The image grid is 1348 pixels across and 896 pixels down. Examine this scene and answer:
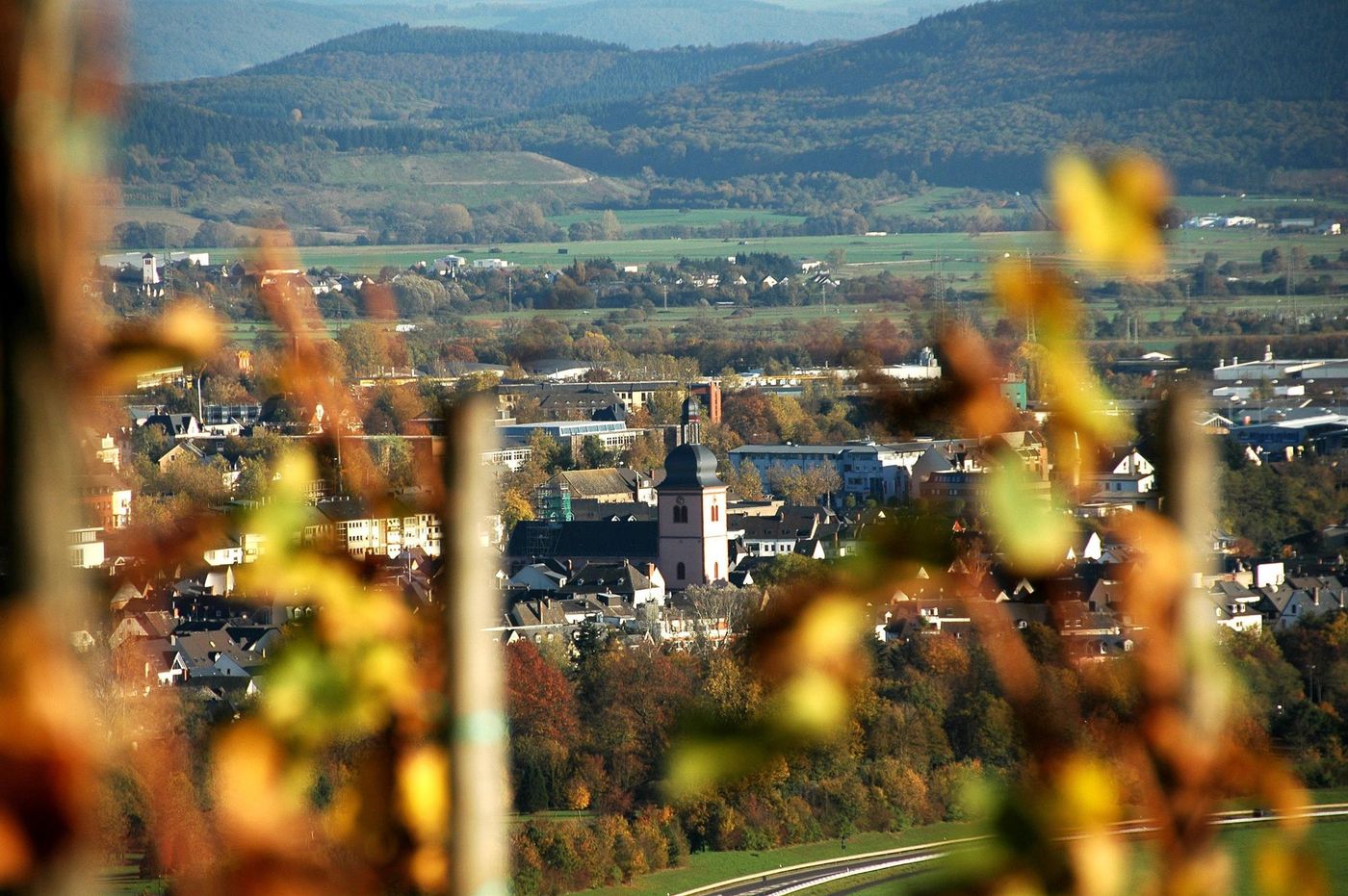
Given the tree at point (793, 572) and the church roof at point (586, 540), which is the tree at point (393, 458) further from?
the church roof at point (586, 540)

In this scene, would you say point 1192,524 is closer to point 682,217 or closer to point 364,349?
point 364,349

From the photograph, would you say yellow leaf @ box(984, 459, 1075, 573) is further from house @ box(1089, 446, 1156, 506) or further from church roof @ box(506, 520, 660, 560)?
church roof @ box(506, 520, 660, 560)

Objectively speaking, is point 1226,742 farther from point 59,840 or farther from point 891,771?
point 891,771

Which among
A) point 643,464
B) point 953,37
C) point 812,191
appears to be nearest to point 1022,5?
point 953,37

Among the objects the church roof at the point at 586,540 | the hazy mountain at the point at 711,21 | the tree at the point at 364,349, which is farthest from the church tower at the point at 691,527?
the hazy mountain at the point at 711,21

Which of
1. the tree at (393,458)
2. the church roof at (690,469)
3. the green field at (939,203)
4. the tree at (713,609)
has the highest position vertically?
the green field at (939,203)

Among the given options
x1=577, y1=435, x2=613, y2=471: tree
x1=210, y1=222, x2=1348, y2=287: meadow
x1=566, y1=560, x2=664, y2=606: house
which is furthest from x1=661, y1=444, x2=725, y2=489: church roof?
x1=577, y1=435, x2=613, y2=471: tree
